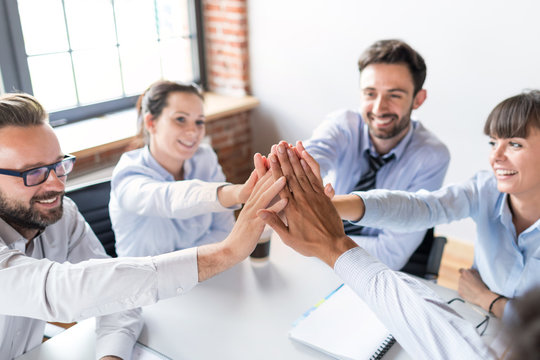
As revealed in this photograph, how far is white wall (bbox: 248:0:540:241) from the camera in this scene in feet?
9.67

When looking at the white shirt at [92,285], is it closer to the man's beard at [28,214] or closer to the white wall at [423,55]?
the man's beard at [28,214]

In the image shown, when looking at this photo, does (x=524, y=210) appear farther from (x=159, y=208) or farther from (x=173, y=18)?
(x=173, y=18)

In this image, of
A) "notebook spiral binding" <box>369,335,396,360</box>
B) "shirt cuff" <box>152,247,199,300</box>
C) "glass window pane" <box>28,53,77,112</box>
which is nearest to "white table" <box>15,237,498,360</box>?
"notebook spiral binding" <box>369,335,396,360</box>

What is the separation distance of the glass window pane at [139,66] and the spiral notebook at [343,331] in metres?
2.79

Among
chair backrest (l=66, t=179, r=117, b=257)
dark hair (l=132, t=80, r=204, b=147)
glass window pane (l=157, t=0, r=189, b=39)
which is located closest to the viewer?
chair backrest (l=66, t=179, r=117, b=257)

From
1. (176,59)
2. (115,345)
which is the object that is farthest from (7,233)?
(176,59)

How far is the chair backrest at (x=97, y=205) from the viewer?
1939 millimetres

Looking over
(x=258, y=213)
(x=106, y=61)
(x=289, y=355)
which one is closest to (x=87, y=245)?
(x=258, y=213)

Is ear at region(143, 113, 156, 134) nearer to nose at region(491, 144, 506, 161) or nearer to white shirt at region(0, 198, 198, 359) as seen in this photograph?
white shirt at region(0, 198, 198, 359)

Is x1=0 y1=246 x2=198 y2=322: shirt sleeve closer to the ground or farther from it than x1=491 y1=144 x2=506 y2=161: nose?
closer to the ground

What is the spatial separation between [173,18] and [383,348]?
338 centimetres

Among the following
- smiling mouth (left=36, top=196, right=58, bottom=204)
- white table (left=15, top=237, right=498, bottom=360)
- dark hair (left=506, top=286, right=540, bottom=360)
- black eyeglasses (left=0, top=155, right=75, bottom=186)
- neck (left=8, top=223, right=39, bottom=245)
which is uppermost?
dark hair (left=506, top=286, right=540, bottom=360)

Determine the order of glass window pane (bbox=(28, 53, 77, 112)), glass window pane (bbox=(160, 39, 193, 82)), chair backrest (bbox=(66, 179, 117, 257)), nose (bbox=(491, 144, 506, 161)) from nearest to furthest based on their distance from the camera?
1. nose (bbox=(491, 144, 506, 161))
2. chair backrest (bbox=(66, 179, 117, 257))
3. glass window pane (bbox=(28, 53, 77, 112))
4. glass window pane (bbox=(160, 39, 193, 82))

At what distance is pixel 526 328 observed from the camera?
609 mm
